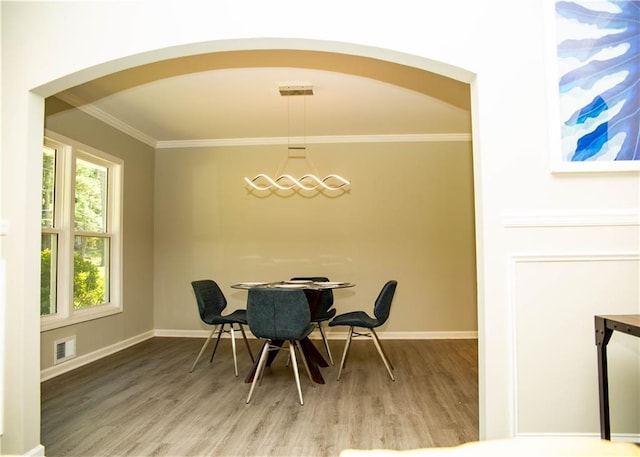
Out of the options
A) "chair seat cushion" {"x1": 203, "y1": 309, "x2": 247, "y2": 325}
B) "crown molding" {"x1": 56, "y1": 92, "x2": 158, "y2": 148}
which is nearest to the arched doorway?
"crown molding" {"x1": 56, "y1": 92, "x2": 158, "y2": 148}

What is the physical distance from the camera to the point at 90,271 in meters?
5.11

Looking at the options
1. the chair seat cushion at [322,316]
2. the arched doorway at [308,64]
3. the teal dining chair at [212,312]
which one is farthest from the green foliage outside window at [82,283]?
the chair seat cushion at [322,316]

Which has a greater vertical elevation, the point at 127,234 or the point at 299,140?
the point at 299,140

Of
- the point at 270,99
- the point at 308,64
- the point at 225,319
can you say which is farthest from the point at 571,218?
the point at 270,99

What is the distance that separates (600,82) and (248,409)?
3.05 metres

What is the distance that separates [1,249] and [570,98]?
3.15 meters

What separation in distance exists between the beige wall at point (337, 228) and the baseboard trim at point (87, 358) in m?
0.59

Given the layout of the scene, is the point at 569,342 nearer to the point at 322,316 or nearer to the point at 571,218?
the point at 571,218

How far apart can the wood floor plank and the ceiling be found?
108 inches

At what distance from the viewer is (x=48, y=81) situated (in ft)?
8.29

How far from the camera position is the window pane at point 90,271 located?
4875 millimetres

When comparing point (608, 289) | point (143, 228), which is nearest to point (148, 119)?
point (143, 228)

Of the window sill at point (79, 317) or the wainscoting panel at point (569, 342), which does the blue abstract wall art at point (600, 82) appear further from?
the window sill at point (79, 317)

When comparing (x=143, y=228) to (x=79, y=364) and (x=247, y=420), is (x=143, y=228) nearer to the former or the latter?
(x=79, y=364)
